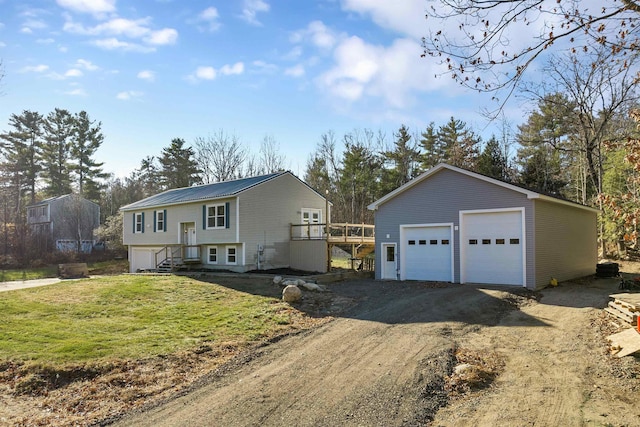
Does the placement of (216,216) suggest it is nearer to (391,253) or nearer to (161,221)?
(161,221)

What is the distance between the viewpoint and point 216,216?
72.8 feet

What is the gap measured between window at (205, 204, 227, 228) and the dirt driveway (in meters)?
13.0

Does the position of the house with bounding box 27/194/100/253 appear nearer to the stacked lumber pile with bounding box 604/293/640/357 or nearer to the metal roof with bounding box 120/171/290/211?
the metal roof with bounding box 120/171/290/211

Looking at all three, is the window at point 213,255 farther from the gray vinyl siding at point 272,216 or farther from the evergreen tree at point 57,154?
the evergreen tree at point 57,154

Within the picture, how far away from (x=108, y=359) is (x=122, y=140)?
20.4m

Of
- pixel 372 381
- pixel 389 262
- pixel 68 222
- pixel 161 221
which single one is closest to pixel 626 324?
pixel 372 381

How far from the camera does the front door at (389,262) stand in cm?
1778

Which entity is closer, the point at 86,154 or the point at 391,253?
the point at 391,253

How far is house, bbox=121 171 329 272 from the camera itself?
21.3 metres

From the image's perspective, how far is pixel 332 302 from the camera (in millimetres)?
12781

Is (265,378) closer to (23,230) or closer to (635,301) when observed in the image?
(635,301)

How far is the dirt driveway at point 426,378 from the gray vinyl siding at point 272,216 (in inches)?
→ 469

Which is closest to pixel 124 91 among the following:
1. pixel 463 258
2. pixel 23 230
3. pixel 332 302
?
pixel 332 302

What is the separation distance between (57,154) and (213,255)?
33592mm
